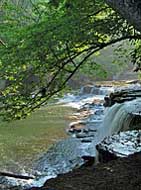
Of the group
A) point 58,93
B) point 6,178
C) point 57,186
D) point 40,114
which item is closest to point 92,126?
point 40,114

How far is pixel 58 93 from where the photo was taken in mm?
6504

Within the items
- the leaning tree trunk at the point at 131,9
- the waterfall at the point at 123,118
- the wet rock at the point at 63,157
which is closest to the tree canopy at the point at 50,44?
the leaning tree trunk at the point at 131,9

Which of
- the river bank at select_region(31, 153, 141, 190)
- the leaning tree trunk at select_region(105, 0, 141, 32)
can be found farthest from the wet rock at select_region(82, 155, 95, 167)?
the leaning tree trunk at select_region(105, 0, 141, 32)

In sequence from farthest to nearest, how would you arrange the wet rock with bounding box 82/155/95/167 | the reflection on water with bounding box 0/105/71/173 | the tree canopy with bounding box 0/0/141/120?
the reflection on water with bounding box 0/105/71/173
the wet rock with bounding box 82/155/95/167
the tree canopy with bounding box 0/0/141/120

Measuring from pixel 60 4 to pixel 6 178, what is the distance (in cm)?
439

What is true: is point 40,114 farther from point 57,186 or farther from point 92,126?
point 57,186

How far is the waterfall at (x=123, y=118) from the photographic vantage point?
973 cm

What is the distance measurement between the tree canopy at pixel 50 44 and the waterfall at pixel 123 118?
11.6 ft

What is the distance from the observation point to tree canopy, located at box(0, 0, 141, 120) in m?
5.35

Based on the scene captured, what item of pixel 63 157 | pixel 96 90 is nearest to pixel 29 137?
pixel 63 157

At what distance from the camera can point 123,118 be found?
10.3m

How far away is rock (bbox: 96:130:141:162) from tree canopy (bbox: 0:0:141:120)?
154 centimetres

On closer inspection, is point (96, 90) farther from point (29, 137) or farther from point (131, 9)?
point (131, 9)

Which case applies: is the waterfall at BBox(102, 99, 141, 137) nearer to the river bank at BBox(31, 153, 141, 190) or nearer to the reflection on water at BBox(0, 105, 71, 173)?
the reflection on water at BBox(0, 105, 71, 173)
